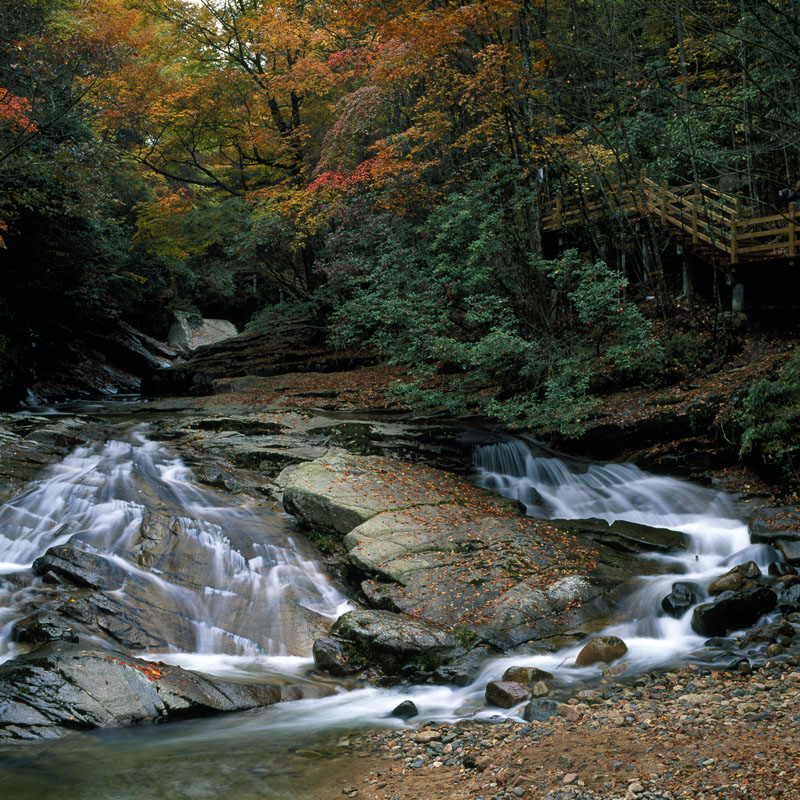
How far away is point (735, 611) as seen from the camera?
22.1 ft

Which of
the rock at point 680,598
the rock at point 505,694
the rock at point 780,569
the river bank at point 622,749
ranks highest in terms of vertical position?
the river bank at point 622,749

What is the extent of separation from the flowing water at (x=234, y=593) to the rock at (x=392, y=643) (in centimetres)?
32

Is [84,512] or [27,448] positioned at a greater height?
[27,448]

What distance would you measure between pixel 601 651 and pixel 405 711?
211 centimetres

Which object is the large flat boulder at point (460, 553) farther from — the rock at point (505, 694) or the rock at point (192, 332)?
the rock at point (192, 332)

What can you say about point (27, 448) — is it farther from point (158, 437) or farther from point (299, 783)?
point (299, 783)

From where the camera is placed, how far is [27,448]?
10750 mm

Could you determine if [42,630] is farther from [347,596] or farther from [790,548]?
[790,548]

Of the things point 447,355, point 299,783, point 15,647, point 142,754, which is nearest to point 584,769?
point 299,783

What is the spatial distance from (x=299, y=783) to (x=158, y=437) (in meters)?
8.97

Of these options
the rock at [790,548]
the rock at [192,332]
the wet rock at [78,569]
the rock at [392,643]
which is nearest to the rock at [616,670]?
the rock at [392,643]

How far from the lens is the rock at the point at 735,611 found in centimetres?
672

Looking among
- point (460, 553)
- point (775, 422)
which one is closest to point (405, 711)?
point (460, 553)

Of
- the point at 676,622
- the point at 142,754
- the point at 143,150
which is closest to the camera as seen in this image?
the point at 142,754
